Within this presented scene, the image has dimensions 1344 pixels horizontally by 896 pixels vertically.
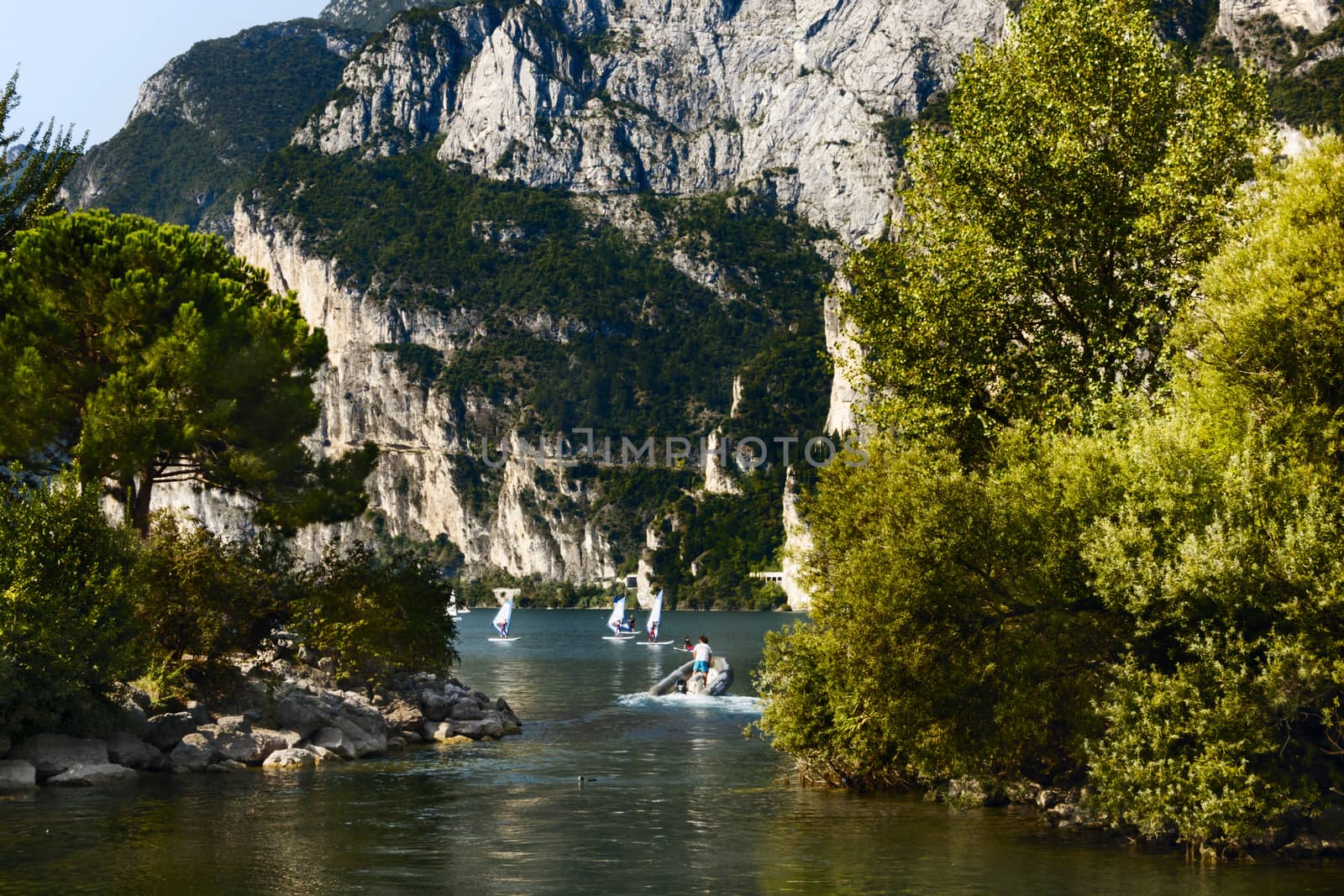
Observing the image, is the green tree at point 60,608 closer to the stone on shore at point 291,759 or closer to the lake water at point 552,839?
the lake water at point 552,839

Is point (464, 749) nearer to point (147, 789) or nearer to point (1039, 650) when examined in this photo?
point (147, 789)

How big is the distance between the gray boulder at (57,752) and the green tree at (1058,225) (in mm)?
22659

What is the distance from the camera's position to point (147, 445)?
39.6 meters

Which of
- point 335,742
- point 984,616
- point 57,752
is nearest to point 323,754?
point 335,742

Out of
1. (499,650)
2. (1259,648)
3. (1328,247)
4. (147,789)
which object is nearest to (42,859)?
(147,789)

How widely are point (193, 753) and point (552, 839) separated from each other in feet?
47.7

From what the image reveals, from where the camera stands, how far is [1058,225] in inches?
1214

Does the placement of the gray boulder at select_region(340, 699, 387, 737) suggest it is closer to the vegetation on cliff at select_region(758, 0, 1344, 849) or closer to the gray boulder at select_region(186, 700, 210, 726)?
the gray boulder at select_region(186, 700, 210, 726)

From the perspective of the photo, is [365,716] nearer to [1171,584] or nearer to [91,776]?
[91,776]

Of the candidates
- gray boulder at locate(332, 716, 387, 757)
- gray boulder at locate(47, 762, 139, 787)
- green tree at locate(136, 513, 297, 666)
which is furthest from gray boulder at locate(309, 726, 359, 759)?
gray boulder at locate(47, 762, 139, 787)

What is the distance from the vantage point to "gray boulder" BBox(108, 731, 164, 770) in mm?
34125

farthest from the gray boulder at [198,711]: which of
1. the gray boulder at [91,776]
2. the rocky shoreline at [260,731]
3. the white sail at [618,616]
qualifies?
the white sail at [618,616]

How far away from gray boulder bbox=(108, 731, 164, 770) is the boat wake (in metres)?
25.6

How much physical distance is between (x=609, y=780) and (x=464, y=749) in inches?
350
